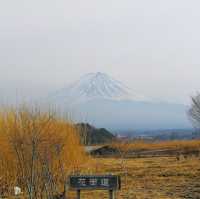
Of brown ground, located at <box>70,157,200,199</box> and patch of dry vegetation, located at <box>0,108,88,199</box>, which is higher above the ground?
patch of dry vegetation, located at <box>0,108,88,199</box>

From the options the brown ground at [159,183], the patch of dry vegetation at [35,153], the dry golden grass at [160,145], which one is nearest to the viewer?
the patch of dry vegetation at [35,153]

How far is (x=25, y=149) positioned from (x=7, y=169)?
1.53 meters

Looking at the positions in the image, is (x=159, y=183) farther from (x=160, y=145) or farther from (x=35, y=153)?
(x=160, y=145)

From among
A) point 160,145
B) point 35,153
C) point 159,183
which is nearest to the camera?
point 35,153

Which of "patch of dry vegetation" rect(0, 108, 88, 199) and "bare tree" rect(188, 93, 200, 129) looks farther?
"bare tree" rect(188, 93, 200, 129)

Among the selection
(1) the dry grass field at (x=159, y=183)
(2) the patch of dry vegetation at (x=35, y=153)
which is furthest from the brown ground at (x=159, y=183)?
(2) the patch of dry vegetation at (x=35, y=153)

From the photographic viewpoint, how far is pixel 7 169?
12.4 m

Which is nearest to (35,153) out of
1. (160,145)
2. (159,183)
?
(159,183)

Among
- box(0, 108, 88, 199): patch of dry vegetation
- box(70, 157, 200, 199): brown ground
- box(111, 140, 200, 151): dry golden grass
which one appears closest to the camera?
box(0, 108, 88, 199): patch of dry vegetation

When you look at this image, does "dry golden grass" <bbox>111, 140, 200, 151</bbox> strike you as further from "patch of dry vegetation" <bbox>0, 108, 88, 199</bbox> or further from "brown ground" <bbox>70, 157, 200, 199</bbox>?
"patch of dry vegetation" <bbox>0, 108, 88, 199</bbox>

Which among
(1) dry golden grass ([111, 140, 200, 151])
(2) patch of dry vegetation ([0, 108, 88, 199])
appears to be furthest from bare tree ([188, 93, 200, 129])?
(2) patch of dry vegetation ([0, 108, 88, 199])

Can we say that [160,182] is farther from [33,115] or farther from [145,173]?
[33,115]

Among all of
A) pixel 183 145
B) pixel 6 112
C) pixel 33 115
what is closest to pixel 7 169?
pixel 6 112

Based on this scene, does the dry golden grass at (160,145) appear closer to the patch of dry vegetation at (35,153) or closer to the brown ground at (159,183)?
the brown ground at (159,183)
